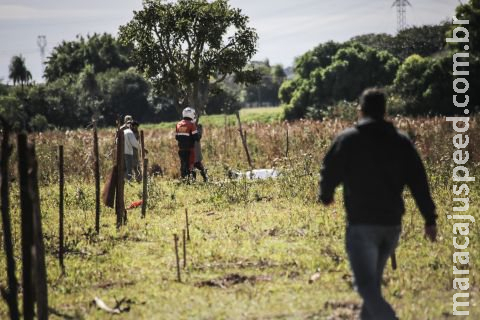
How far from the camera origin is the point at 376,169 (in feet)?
14.1

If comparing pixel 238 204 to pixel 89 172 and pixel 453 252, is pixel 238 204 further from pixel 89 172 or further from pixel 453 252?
pixel 89 172

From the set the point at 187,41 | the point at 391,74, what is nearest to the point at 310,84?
the point at 391,74

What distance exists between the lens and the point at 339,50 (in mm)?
47031

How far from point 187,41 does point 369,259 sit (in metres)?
20.8

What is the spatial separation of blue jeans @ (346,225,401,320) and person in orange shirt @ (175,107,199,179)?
403 inches

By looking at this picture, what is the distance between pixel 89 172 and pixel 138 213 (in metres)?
6.34

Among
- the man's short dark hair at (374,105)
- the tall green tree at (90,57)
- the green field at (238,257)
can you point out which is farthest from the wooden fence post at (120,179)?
the tall green tree at (90,57)

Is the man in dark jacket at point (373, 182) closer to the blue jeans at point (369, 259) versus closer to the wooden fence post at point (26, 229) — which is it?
the blue jeans at point (369, 259)

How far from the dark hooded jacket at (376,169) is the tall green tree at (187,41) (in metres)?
19.8

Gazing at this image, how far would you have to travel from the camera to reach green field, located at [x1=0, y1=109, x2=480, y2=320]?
5.62 m

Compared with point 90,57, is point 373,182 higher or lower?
lower

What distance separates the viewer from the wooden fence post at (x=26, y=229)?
4.65m

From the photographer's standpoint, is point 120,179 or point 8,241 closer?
point 8,241

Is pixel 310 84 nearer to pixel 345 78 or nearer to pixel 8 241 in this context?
pixel 345 78
